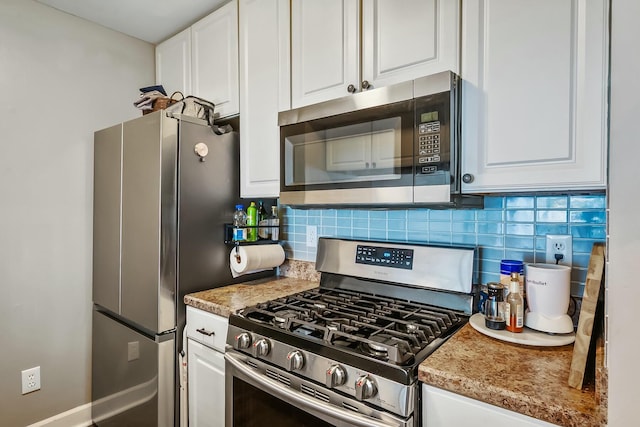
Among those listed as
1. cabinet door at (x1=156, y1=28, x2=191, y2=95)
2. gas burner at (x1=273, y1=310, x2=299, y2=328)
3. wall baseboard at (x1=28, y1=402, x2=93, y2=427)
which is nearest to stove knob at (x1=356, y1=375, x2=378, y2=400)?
gas burner at (x1=273, y1=310, x2=299, y2=328)

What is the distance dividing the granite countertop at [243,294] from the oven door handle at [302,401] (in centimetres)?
23

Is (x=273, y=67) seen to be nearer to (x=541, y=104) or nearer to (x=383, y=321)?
(x=541, y=104)

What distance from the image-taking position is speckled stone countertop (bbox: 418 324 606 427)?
2.36 ft

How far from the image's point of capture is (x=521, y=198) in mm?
1284

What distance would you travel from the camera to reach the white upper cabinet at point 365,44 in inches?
46.2

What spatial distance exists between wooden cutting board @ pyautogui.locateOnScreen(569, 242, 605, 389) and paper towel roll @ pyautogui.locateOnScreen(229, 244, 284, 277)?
53.2 inches

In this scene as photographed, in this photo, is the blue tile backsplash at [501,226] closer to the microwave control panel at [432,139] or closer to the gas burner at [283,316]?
the microwave control panel at [432,139]

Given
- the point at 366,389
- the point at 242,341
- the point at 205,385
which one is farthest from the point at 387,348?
the point at 205,385

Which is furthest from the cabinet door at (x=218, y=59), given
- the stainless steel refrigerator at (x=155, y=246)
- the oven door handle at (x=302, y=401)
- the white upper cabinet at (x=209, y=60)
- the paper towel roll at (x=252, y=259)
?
the oven door handle at (x=302, y=401)

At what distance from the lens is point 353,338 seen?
1.03m

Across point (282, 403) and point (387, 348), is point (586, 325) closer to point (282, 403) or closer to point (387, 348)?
point (387, 348)

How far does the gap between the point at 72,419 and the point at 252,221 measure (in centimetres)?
163

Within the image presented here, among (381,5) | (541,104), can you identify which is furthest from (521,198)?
(381,5)

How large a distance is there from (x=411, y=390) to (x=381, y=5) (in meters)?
1.32
